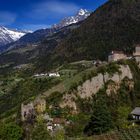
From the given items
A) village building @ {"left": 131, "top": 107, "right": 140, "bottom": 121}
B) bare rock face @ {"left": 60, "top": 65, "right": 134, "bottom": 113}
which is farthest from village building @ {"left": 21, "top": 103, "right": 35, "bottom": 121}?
village building @ {"left": 131, "top": 107, "right": 140, "bottom": 121}

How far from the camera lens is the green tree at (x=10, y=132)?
75.6 metres

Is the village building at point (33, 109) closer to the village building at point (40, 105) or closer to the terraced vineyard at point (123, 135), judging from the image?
the village building at point (40, 105)

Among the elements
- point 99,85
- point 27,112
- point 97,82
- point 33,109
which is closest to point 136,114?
point 99,85

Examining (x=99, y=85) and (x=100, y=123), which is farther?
(x=99, y=85)

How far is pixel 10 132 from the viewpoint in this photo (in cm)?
7812

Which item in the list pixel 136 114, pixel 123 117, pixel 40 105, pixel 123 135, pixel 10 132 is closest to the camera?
pixel 123 135

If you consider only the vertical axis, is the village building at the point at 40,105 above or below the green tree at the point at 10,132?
above

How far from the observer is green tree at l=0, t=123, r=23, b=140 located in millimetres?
75581

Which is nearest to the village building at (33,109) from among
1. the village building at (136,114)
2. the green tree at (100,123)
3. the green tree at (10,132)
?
the green tree at (10,132)

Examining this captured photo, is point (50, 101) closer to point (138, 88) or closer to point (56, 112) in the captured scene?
point (56, 112)

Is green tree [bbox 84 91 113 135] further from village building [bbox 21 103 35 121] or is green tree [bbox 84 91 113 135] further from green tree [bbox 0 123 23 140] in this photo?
village building [bbox 21 103 35 121]

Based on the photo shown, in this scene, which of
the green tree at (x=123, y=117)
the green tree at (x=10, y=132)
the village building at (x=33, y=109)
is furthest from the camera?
the village building at (x=33, y=109)

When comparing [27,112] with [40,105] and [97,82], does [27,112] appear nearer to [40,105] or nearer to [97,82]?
[40,105]

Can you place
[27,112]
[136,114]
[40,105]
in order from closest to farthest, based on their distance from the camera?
[136,114], [40,105], [27,112]
